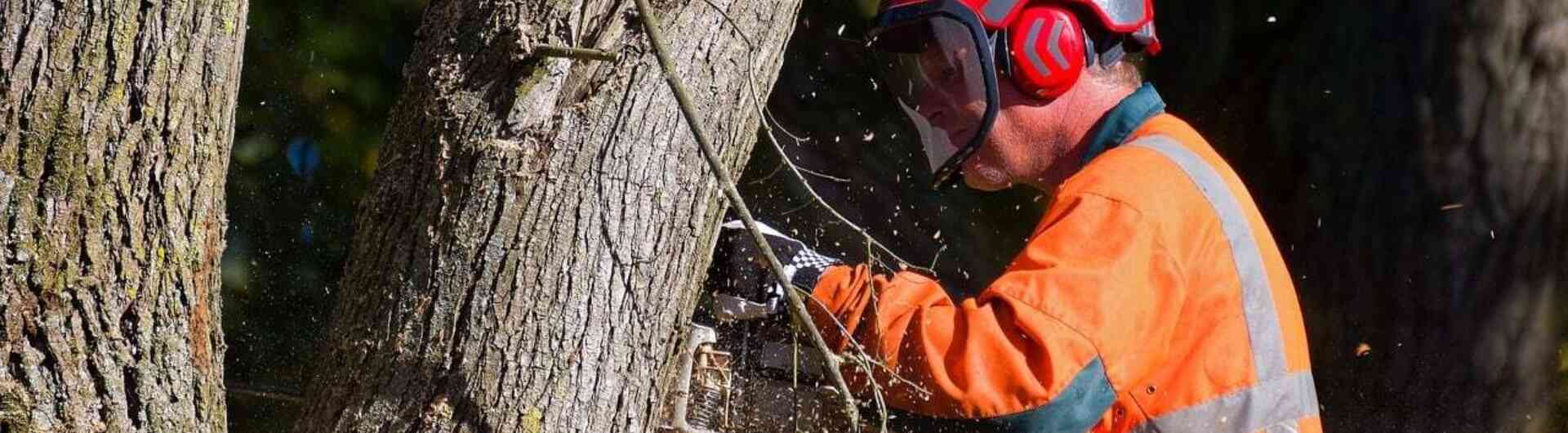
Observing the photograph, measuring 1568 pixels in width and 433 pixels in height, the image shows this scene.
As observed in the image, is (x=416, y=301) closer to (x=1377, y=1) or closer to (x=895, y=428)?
(x=895, y=428)

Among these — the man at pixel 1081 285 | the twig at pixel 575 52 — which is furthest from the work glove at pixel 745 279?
the twig at pixel 575 52

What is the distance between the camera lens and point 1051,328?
2.27 m

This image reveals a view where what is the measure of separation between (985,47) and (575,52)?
3.51ft

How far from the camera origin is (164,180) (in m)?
1.84

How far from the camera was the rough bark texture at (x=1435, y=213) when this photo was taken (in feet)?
12.9

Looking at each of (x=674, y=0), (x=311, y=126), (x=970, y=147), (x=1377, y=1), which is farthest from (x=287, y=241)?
(x=1377, y=1)

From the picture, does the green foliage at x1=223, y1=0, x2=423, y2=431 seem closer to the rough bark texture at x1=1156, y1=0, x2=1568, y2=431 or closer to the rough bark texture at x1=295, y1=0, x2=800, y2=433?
the rough bark texture at x1=295, y1=0, x2=800, y2=433

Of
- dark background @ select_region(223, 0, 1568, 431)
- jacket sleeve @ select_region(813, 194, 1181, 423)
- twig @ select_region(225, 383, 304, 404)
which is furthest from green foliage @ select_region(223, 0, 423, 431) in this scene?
jacket sleeve @ select_region(813, 194, 1181, 423)

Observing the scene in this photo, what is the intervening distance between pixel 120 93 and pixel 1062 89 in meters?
1.65

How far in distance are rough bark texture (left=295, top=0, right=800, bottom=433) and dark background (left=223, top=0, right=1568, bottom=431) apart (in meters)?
1.78

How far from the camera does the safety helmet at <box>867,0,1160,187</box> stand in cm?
281

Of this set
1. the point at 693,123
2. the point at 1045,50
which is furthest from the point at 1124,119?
the point at 693,123

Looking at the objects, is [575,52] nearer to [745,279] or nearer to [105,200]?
[105,200]

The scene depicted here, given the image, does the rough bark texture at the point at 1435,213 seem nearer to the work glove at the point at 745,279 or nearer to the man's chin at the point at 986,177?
the man's chin at the point at 986,177
